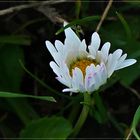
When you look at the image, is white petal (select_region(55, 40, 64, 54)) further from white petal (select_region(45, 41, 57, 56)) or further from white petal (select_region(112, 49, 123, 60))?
white petal (select_region(112, 49, 123, 60))

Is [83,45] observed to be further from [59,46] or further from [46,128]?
[46,128]

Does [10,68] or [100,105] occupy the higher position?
[10,68]

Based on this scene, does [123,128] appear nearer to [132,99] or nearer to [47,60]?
[132,99]

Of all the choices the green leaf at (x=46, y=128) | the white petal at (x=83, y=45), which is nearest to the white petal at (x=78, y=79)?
the white petal at (x=83, y=45)

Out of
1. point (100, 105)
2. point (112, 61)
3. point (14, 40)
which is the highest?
point (14, 40)

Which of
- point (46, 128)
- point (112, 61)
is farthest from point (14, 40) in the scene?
point (112, 61)

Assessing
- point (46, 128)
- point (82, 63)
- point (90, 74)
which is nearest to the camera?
point (90, 74)
